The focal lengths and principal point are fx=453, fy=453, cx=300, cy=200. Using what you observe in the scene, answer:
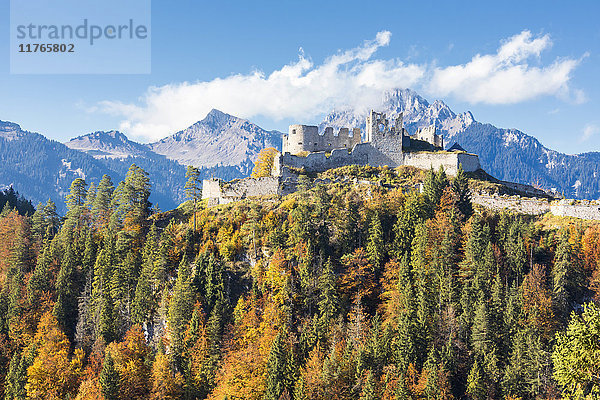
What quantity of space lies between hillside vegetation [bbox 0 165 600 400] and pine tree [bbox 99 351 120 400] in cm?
20

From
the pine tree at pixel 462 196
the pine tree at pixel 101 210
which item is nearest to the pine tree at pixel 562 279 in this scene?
the pine tree at pixel 462 196

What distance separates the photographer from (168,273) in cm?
7994

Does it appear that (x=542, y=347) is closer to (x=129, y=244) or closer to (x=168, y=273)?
(x=168, y=273)

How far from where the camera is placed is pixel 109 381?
215 ft

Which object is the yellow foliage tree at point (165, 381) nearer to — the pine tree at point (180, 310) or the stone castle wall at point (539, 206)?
the pine tree at point (180, 310)

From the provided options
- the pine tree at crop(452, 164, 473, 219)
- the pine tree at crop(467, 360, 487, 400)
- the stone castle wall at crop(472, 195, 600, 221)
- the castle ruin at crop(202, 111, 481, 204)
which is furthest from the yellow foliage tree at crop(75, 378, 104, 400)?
the stone castle wall at crop(472, 195, 600, 221)

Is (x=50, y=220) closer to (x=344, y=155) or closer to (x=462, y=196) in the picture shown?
(x=344, y=155)

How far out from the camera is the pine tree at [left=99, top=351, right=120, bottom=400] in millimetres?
64938

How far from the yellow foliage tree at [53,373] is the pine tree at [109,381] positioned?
7095mm

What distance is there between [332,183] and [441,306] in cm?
3365

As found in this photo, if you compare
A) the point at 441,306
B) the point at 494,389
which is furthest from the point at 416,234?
the point at 494,389

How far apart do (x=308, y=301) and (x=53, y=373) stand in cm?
4152

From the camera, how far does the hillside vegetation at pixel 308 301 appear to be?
59656mm

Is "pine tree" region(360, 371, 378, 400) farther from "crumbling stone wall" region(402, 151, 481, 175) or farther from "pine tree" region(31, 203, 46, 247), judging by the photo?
"pine tree" region(31, 203, 46, 247)
